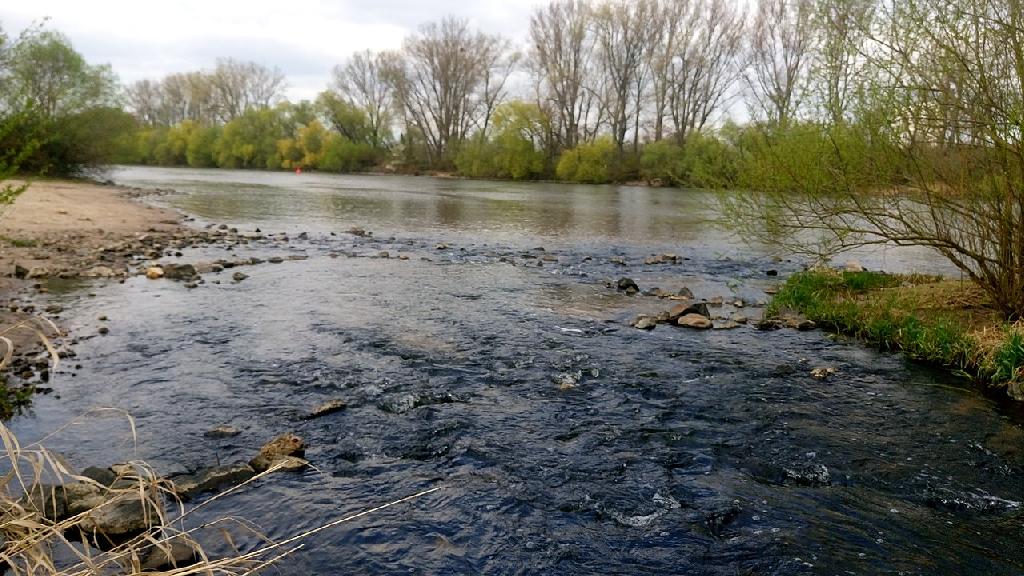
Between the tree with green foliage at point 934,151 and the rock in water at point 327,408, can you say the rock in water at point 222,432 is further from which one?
the tree with green foliage at point 934,151

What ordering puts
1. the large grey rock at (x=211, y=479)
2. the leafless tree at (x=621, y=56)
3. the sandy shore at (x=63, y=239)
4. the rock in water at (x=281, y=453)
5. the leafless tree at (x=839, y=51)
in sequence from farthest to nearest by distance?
the leafless tree at (x=621, y=56)
the sandy shore at (x=63, y=239)
the leafless tree at (x=839, y=51)
the rock in water at (x=281, y=453)
the large grey rock at (x=211, y=479)

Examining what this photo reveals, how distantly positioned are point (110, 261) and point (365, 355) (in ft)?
32.6

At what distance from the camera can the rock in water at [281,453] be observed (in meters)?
5.55

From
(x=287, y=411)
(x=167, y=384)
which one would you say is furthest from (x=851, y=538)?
(x=167, y=384)

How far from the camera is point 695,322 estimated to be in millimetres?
10867

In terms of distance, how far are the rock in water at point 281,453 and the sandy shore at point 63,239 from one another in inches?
178

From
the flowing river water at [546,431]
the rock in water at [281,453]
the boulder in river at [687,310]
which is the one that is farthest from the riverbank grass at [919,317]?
the rock in water at [281,453]

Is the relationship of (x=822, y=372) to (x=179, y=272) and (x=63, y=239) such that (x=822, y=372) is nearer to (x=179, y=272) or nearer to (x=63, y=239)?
(x=179, y=272)

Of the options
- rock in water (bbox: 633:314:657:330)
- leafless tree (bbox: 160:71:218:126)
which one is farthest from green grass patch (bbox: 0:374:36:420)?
leafless tree (bbox: 160:71:218:126)

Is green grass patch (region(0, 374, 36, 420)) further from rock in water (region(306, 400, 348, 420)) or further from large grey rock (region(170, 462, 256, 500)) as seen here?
rock in water (region(306, 400, 348, 420))

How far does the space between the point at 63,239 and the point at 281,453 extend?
16036 millimetres

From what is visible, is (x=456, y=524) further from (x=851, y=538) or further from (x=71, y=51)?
(x=71, y=51)

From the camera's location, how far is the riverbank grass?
8422 millimetres

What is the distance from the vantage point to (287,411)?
6879mm
